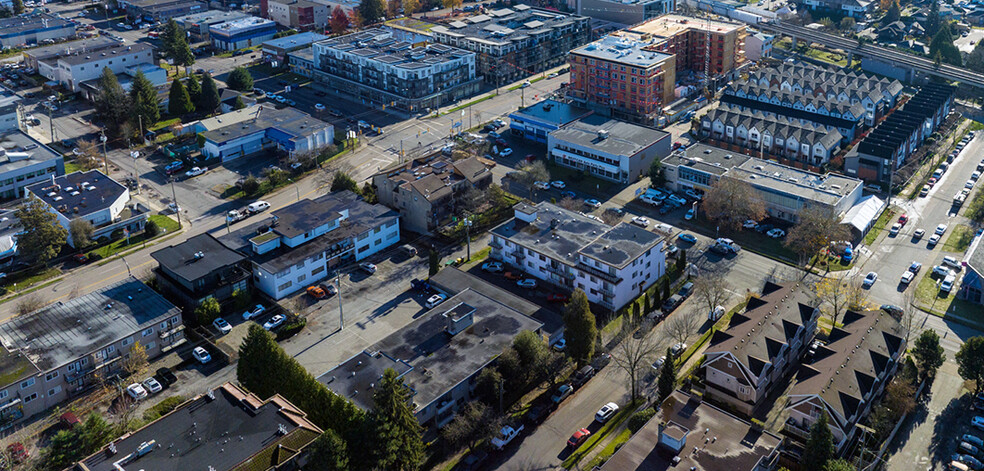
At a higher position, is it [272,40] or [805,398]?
[272,40]

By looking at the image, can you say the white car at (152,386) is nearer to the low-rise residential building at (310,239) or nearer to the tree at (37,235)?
the low-rise residential building at (310,239)

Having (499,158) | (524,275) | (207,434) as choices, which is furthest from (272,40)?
(207,434)

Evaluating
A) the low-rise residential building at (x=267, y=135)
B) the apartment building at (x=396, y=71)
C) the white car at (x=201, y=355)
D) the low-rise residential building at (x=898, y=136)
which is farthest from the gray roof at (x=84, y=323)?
the low-rise residential building at (x=898, y=136)

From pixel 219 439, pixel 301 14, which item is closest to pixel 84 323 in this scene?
pixel 219 439

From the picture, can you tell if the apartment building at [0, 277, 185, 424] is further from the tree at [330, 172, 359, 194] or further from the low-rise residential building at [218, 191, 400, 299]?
the tree at [330, 172, 359, 194]

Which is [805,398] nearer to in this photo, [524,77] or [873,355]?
[873,355]

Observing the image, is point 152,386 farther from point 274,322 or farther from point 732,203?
point 732,203
